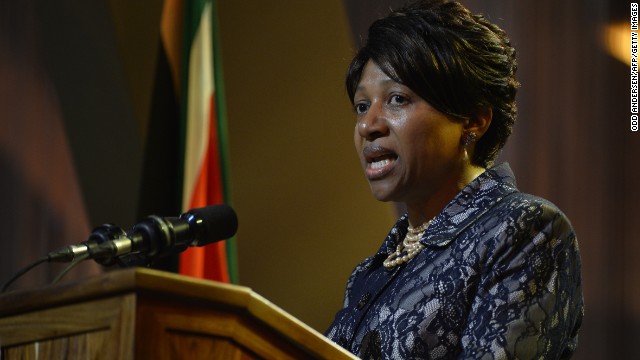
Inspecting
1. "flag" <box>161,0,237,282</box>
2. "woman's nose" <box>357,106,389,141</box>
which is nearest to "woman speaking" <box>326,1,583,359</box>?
"woman's nose" <box>357,106,389,141</box>

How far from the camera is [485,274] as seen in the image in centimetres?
152

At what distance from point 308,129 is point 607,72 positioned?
3.83 ft

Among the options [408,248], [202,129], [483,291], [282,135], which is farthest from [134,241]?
[282,135]

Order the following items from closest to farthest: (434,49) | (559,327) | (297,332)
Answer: (297,332)
(559,327)
(434,49)


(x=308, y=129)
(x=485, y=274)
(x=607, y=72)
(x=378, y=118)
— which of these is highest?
(x=308, y=129)

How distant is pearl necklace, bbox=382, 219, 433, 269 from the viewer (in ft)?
5.80

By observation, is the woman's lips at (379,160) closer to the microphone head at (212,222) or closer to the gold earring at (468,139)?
the gold earring at (468,139)

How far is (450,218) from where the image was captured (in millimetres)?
1708

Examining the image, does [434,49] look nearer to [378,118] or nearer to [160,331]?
[378,118]

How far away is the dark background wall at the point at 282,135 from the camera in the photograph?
10.7 feet

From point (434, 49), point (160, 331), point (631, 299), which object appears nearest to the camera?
point (160, 331)

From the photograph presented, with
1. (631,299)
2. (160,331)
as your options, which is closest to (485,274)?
(160,331)

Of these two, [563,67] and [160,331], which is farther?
[563,67]

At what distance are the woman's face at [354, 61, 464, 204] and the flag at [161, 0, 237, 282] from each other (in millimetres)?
1567
